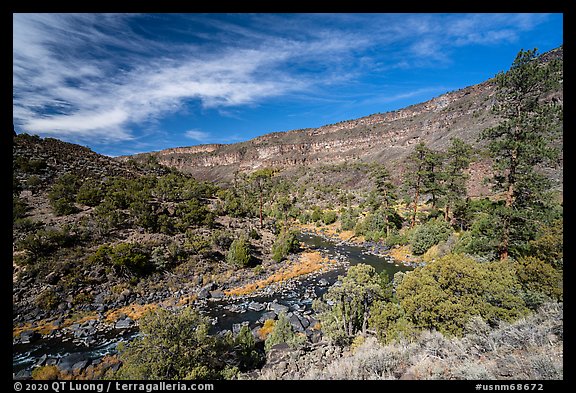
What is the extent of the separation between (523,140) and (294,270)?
16.6 m

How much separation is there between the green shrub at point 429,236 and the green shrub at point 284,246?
11438 mm

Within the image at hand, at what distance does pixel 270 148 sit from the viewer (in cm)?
14625

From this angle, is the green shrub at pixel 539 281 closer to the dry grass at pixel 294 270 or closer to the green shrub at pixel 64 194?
the dry grass at pixel 294 270

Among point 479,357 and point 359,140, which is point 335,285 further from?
point 359,140

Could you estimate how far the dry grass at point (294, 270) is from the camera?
57.8ft

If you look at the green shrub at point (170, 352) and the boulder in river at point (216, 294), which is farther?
the boulder in river at point (216, 294)

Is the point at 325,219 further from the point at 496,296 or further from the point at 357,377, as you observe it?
the point at 357,377

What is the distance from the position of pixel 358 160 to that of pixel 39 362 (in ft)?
338

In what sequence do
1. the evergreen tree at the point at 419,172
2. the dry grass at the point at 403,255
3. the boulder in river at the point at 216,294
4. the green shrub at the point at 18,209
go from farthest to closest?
the evergreen tree at the point at 419,172 → the dry grass at the point at 403,255 → the green shrub at the point at 18,209 → the boulder in river at the point at 216,294

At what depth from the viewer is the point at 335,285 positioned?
52.9 ft

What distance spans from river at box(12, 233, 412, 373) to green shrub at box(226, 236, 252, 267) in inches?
170

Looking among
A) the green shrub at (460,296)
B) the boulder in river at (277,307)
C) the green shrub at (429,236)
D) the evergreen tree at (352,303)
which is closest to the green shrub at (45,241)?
the boulder in river at (277,307)

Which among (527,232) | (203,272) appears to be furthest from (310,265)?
(527,232)

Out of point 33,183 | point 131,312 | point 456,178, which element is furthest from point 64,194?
point 456,178
